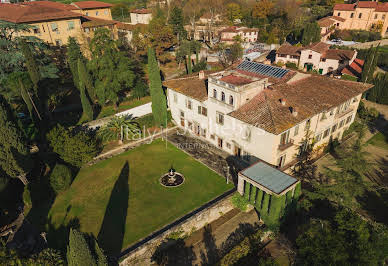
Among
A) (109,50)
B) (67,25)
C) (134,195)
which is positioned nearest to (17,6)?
(67,25)

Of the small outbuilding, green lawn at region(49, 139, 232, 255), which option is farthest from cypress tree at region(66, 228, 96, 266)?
the small outbuilding

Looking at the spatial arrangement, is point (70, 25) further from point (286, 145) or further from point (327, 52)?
point (327, 52)

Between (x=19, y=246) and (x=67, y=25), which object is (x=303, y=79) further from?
(x=67, y=25)

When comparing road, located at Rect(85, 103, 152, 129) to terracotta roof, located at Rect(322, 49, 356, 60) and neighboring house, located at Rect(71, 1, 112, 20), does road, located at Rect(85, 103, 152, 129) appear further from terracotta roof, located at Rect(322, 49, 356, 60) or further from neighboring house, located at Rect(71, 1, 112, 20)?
neighboring house, located at Rect(71, 1, 112, 20)

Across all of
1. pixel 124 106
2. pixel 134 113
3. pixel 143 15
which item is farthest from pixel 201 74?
pixel 143 15

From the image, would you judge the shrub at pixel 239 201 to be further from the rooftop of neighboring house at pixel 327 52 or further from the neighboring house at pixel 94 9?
the neighboring house at pixel 94 9

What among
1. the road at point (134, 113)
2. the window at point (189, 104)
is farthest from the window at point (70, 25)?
the window at point (189, 104)
